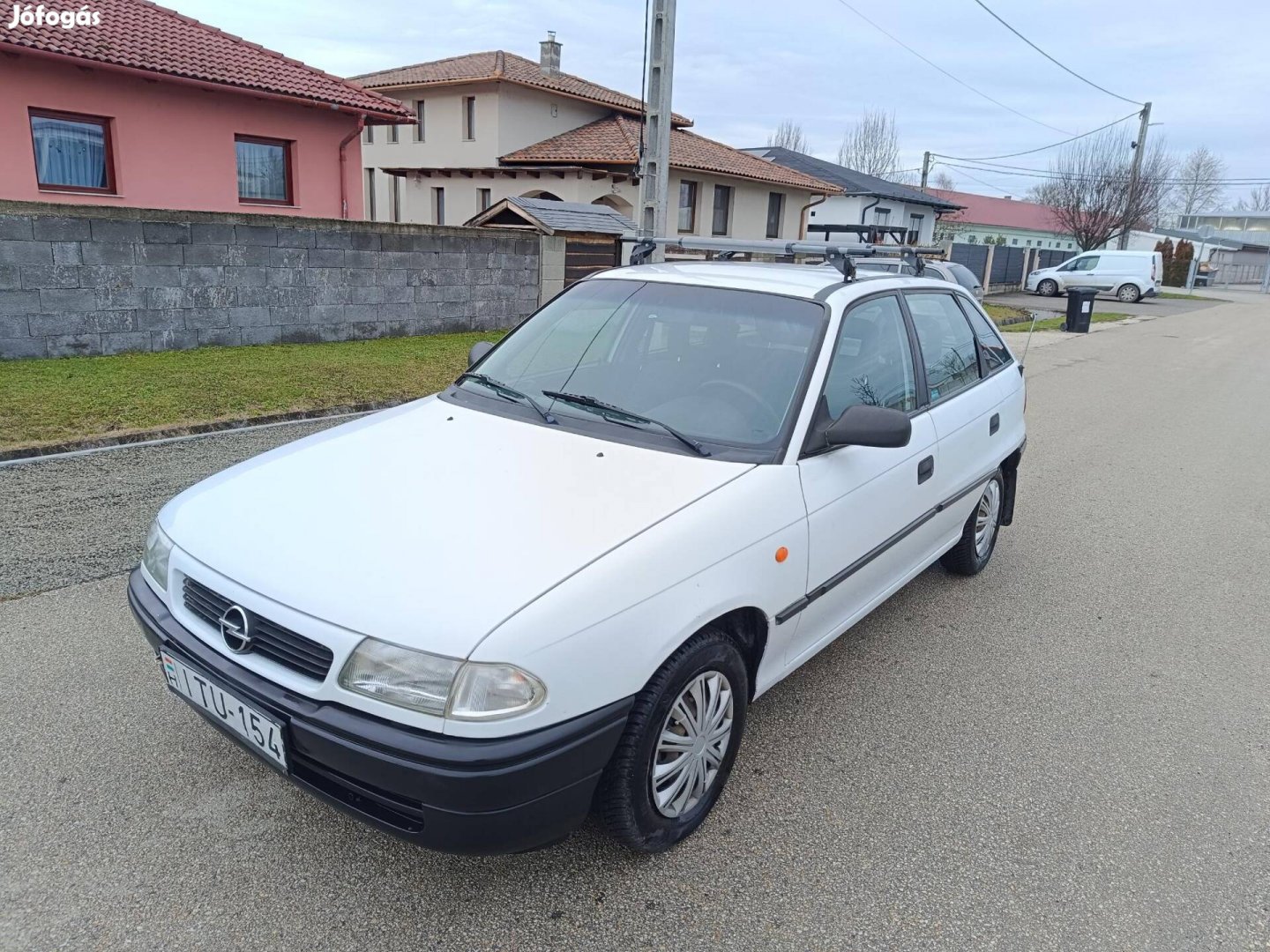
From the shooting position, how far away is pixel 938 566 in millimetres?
5090

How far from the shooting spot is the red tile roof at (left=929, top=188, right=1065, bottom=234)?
2527 inches

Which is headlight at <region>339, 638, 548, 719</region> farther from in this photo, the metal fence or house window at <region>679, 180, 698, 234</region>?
the metal fence

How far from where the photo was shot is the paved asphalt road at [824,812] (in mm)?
2381

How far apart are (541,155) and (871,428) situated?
85.4ft

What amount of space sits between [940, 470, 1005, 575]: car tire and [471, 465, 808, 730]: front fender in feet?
7.11

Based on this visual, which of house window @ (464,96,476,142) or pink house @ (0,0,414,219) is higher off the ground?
house window @ (464,96,476,142)

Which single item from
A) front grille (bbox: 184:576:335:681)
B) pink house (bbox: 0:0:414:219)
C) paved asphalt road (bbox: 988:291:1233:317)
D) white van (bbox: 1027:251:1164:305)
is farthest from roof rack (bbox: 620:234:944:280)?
white van (bbox: 1027:251:1164:305)

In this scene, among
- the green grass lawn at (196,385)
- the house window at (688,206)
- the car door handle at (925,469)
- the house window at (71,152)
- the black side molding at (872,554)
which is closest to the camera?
the black side molding at (872,554)

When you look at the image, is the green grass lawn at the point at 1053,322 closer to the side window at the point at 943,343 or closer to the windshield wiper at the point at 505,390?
the side window at the point at 943,343

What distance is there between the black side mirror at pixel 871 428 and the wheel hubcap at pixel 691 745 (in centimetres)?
94

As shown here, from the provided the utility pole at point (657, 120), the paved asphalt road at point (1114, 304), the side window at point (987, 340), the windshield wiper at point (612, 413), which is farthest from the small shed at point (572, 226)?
the paved asphalt road at point (1114, 304)

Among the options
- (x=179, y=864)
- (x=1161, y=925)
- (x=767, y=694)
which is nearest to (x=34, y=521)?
(x=179, y=864)

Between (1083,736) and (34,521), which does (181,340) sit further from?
(1083,736)

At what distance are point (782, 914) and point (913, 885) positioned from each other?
0.43 metres
